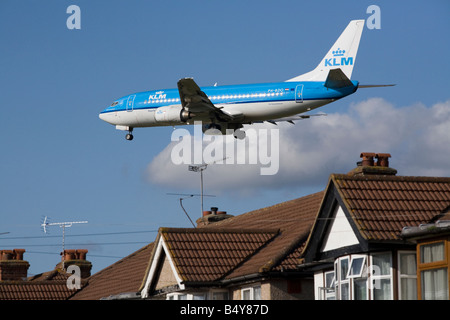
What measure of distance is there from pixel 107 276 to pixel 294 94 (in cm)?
1217

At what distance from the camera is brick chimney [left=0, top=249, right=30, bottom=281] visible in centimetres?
5231

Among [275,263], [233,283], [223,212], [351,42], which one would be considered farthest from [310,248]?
[351,42]

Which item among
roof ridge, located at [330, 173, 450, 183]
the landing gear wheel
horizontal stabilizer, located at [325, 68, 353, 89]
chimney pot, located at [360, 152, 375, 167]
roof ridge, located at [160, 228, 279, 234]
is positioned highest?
horizontal stabilizer, located at [325, 68, 353, 89]

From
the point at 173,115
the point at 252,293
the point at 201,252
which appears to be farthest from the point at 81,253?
the point at 252,293

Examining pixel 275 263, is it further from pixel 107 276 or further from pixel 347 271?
pixel 107 276

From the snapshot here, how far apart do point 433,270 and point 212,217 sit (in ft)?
72.1

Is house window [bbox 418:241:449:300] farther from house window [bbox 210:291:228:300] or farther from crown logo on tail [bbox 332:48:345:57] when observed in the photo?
crown logo on tail [bbox 332:48:345:57]

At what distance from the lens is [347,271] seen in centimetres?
2608

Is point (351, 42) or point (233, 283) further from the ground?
point (351, 42)

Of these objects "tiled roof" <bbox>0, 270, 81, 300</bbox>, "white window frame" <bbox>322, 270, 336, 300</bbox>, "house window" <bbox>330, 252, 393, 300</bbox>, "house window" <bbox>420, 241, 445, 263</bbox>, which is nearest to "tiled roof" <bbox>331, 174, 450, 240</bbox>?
"house window" <bbox>330, 252, 393, 300</bbox>

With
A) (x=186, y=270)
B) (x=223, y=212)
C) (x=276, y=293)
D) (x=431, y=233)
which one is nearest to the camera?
(x=431, y=233)

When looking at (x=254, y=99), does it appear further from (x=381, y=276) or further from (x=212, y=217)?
(x=381, y=276)

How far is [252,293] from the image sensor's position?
30984 millimetres

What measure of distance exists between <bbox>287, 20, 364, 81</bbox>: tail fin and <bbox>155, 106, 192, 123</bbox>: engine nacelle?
20.4 feet
